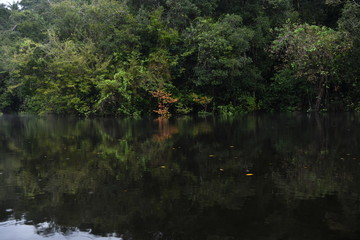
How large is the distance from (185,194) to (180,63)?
2262 cm

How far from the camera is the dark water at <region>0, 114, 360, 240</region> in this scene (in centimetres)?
372

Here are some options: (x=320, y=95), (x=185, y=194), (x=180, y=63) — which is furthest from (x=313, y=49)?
(x=185, y=194)

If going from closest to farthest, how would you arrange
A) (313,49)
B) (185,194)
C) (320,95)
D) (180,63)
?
(185,194) < (313,49) < (320,95) < (180,63)

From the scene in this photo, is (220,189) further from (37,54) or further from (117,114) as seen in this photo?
(37,54)

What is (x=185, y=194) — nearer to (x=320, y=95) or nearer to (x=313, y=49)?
(x=313, y=49)

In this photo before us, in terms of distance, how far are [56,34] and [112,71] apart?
24.9ft

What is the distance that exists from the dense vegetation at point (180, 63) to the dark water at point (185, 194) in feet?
54.2

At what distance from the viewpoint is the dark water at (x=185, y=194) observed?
12.2 ft

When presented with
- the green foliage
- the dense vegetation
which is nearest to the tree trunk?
the dense vegetation

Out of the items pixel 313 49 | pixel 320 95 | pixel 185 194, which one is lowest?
pixel 185 194

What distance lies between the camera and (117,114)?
2736cm

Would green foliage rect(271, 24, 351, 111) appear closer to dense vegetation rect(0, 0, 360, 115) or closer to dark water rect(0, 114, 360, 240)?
dense vegetation rect(0, 0, 360, 115)

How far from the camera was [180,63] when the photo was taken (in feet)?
88.5

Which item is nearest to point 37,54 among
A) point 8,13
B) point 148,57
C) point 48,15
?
point 148,57
